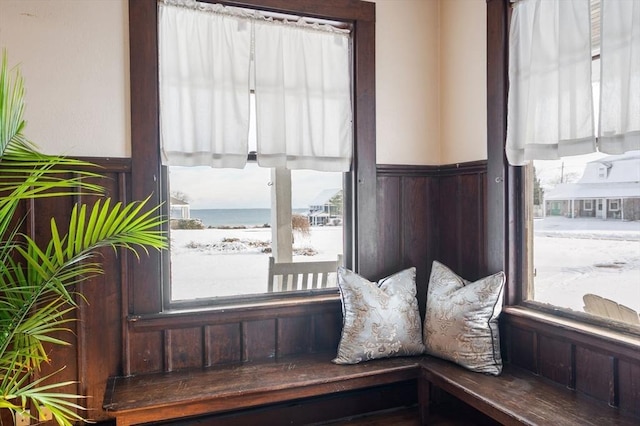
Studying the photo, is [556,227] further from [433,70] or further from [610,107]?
[433,70]

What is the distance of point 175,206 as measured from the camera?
242cm

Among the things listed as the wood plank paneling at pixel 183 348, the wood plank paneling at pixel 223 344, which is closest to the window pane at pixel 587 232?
the wood plank paneling at pixel 223 344

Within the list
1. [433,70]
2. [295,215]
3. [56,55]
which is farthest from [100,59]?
[433,70]

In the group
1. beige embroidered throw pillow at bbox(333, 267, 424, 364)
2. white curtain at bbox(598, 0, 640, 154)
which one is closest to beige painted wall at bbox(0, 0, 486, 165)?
white curtain at bbox(598, 0, 640, 154)

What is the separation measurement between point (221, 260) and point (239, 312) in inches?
12.6

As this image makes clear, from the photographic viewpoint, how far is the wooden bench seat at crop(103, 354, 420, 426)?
196cm

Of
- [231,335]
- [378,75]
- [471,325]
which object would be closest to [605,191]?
[471,325]

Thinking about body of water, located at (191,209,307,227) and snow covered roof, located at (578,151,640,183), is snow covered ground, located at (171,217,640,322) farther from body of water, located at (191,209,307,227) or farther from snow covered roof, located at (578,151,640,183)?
snow covered roof, located at (578,151,640,183)

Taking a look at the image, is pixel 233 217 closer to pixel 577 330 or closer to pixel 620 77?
pixel 577 330

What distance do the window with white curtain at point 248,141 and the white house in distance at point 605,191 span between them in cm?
124

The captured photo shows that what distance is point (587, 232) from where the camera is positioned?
2068 mm

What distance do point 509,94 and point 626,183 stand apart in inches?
29.6

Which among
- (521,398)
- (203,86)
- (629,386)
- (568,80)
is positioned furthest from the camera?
(203,86)

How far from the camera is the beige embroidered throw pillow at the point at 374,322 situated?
239cm
